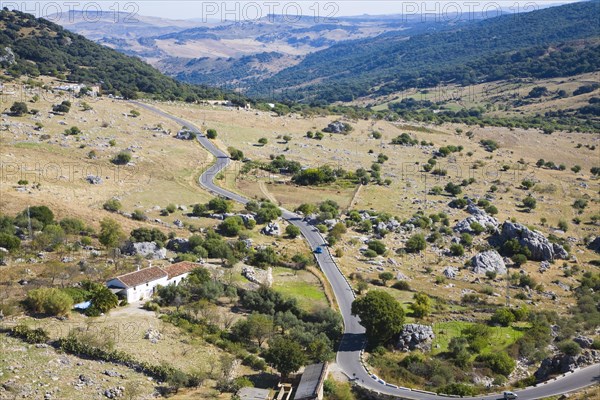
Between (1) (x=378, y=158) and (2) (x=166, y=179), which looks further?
(1) (x=378, y=158)

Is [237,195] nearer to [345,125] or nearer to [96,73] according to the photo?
[345,125]

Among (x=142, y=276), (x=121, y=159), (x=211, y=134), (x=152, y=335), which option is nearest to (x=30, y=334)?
(x=152, y=335)

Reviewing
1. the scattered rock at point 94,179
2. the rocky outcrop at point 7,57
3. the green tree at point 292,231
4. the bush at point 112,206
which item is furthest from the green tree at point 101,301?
the rocky outcrop at point 7,57

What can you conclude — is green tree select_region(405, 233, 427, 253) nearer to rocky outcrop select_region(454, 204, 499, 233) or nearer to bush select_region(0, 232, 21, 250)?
rocky outcrop select_region(454, 204, 499, 233)

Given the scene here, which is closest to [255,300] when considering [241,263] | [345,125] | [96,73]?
[241,263]

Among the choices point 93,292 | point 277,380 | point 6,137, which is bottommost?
point 277,380

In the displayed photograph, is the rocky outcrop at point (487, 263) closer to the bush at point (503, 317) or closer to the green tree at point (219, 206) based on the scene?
the bush at point (503, 317)
